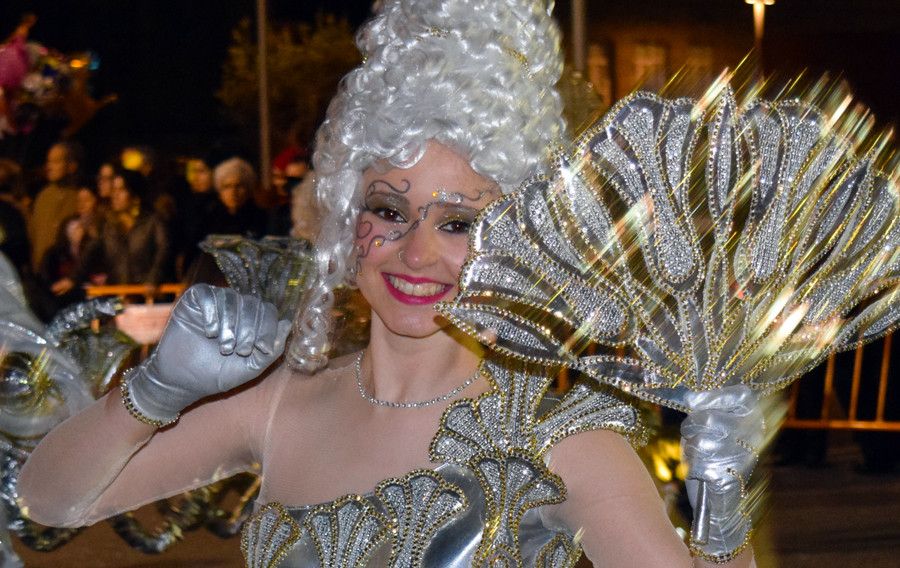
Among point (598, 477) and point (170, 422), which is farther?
point (170, 422)

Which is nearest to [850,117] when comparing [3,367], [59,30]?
[3,367]

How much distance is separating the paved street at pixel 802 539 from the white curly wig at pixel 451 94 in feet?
9.06

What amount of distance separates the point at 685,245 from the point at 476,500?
1.76ft

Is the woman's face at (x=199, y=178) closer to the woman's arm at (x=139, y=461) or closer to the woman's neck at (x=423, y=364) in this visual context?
the woman's arm at (x=139, y=461)

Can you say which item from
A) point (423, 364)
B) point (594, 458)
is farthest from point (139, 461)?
point (594, 458)

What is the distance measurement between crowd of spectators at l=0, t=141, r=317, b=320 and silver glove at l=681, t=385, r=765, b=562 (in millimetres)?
4528

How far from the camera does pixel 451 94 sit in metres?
2.06

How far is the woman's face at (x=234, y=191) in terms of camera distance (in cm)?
644

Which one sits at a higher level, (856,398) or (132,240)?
(132,240)

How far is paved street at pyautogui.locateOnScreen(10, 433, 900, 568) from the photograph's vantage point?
480 cm

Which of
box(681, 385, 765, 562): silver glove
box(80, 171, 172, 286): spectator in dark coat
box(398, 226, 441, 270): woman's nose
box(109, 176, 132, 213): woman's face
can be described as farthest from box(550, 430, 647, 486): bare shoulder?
box(109, 176, 132, 213): woman's face

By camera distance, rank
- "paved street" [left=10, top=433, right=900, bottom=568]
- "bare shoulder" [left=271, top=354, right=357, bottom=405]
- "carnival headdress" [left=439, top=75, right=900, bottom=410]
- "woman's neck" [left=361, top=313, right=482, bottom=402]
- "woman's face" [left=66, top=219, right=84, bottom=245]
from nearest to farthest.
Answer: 1. "carnival headdress" [left=439, top=75, right=900, bottom=410]
2. "woman's neck" [left=361, top=313, right=482, bottom=402]
3. "bare shoulder" [left=271, top=354, right=357, bottom=405]
4. "paved street" [left=10, top=433, right=900, bottom=568]
5. "woman's face" [left=66, top=219, right=84, bottom=245]

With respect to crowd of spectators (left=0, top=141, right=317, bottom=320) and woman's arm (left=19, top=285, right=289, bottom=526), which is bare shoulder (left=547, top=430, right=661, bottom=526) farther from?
crowd of spectators (left=0, top=141, right=317, bottom=320)

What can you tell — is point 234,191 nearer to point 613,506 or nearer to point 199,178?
point 199,178
